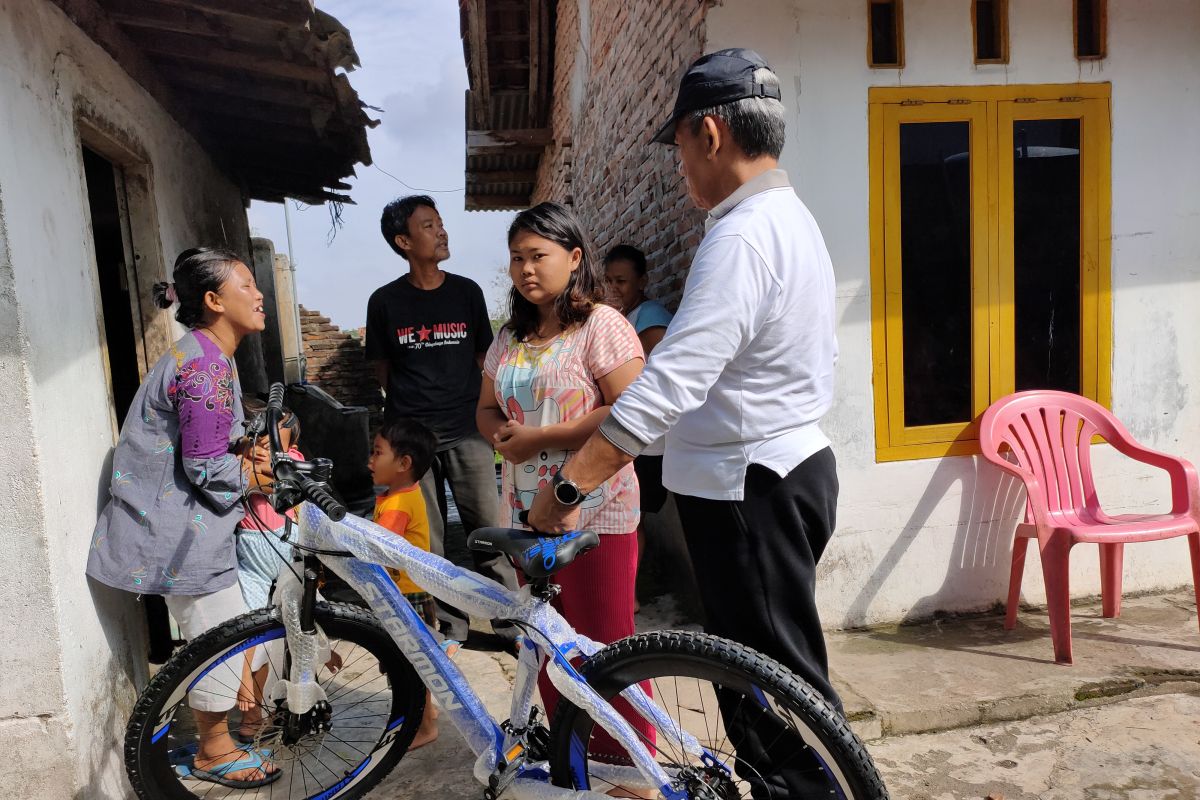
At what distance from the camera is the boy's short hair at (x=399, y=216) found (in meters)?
3.66

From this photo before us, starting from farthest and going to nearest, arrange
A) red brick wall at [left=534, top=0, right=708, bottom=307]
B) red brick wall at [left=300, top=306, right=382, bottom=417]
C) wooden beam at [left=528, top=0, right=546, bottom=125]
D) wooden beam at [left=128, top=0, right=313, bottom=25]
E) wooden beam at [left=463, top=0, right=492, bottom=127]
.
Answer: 1. red brick wall at [left=300, top=306, right=382, bottom=417]
2. wooden beam at [left=528, top=0, right=546, bottom=125]
3. wooden beam at [left=463, top=0, right=492, bottom=127]
4. red brick wall at [left=534, top=0, right=708, bottom=307]
5. wooden beam at [left=128, top=0, right=313, bottom=25]

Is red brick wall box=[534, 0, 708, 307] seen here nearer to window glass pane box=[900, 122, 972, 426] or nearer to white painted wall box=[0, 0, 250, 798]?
window glass pane box=[900, 122, 972, 426]

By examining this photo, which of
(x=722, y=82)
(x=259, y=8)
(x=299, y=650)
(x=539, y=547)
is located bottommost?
(x=299, y=650)

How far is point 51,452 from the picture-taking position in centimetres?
237

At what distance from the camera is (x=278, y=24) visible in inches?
139

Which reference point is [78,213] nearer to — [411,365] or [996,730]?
[411,365]

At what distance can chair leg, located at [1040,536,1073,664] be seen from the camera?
3240mm

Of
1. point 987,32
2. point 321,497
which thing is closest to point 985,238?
point 987,32

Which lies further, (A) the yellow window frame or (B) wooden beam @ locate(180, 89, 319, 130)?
(B) wooden beam @ locate(180, 89, 319, 130)

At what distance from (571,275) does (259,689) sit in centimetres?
156

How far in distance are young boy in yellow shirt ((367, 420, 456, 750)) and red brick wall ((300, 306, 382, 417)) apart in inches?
368

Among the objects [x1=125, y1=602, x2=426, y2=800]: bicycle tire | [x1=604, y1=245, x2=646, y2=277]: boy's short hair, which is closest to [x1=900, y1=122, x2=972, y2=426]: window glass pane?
[x1=604, y1=245, x2=646, y2=277]: boy's short hair

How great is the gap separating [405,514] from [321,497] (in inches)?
35.1

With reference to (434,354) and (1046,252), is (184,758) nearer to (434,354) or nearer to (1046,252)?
(434,354)
